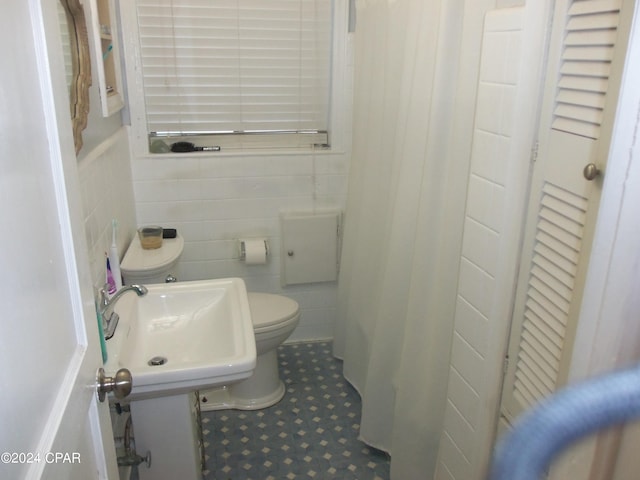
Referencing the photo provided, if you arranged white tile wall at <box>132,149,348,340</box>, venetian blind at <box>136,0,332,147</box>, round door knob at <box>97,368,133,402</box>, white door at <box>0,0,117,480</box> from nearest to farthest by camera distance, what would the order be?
1. white door at <box>0,0,117,480</box>
2. round door knob at <box>97,368,133,402</box>
3. venetian blind at <box>136,0,332,147</box>
4. white tile wall at <box>132,149,348,340</box>

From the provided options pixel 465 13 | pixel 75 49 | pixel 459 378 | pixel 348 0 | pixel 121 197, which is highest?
pixel 348 0

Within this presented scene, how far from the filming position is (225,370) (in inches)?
53.1

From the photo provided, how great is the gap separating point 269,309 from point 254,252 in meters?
0.36

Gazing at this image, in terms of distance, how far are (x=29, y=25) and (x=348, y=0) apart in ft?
6.60

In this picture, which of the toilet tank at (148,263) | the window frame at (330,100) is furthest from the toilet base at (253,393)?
the window frame at (330,100)

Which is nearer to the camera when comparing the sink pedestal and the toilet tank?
the sink pedestal

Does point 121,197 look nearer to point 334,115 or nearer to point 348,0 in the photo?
point 334,115

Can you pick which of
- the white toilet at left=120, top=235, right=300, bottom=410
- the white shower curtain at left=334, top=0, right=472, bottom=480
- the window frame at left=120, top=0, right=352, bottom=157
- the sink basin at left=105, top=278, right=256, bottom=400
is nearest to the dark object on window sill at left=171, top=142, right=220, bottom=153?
the window frame at left=120, top=0, right=352, bottom=157

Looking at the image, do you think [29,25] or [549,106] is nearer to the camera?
[29,25]

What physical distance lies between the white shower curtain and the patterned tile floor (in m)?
0.14

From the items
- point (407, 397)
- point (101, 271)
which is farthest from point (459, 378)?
point (101, 271)

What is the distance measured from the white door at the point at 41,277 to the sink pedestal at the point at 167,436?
629mm

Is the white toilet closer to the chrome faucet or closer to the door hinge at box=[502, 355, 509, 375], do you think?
the chrome faucet

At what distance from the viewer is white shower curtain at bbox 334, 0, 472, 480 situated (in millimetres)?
1626
